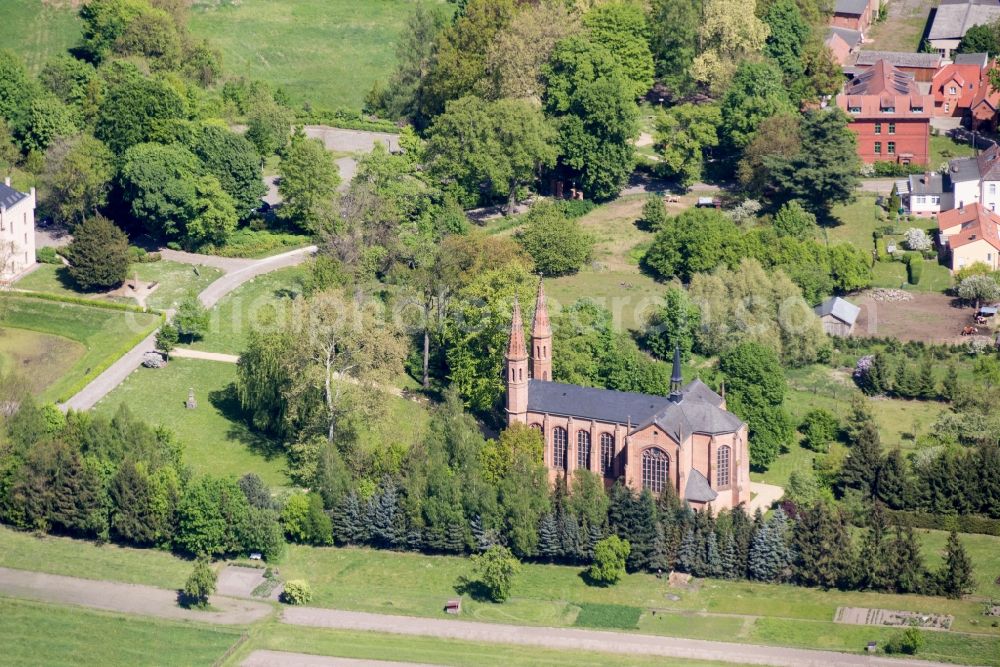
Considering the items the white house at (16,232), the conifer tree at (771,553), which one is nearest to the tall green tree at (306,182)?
the white house at (16,232)

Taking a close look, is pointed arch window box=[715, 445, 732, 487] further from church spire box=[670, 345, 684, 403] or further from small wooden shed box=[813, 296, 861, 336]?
small wooden shed box=[813, 296, 861, 336]

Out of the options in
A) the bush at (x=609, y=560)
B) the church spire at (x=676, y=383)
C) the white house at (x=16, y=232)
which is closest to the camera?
the bush at (x=609, y=560)

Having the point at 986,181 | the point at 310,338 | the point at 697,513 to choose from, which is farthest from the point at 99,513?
the point at 986,181

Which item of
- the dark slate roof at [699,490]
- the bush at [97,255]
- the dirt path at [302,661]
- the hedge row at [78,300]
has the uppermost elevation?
the bush at [97,255]

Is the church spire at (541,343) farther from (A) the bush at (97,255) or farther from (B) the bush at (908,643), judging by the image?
(A) the bush at (97,255)

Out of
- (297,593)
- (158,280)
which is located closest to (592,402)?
(297,593)

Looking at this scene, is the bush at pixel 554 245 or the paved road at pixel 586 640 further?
the bush at pixel 554 245

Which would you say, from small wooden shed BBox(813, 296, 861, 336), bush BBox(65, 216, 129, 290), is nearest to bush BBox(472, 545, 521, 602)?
small wooden shed BBox(813, 296, 861, 336)
